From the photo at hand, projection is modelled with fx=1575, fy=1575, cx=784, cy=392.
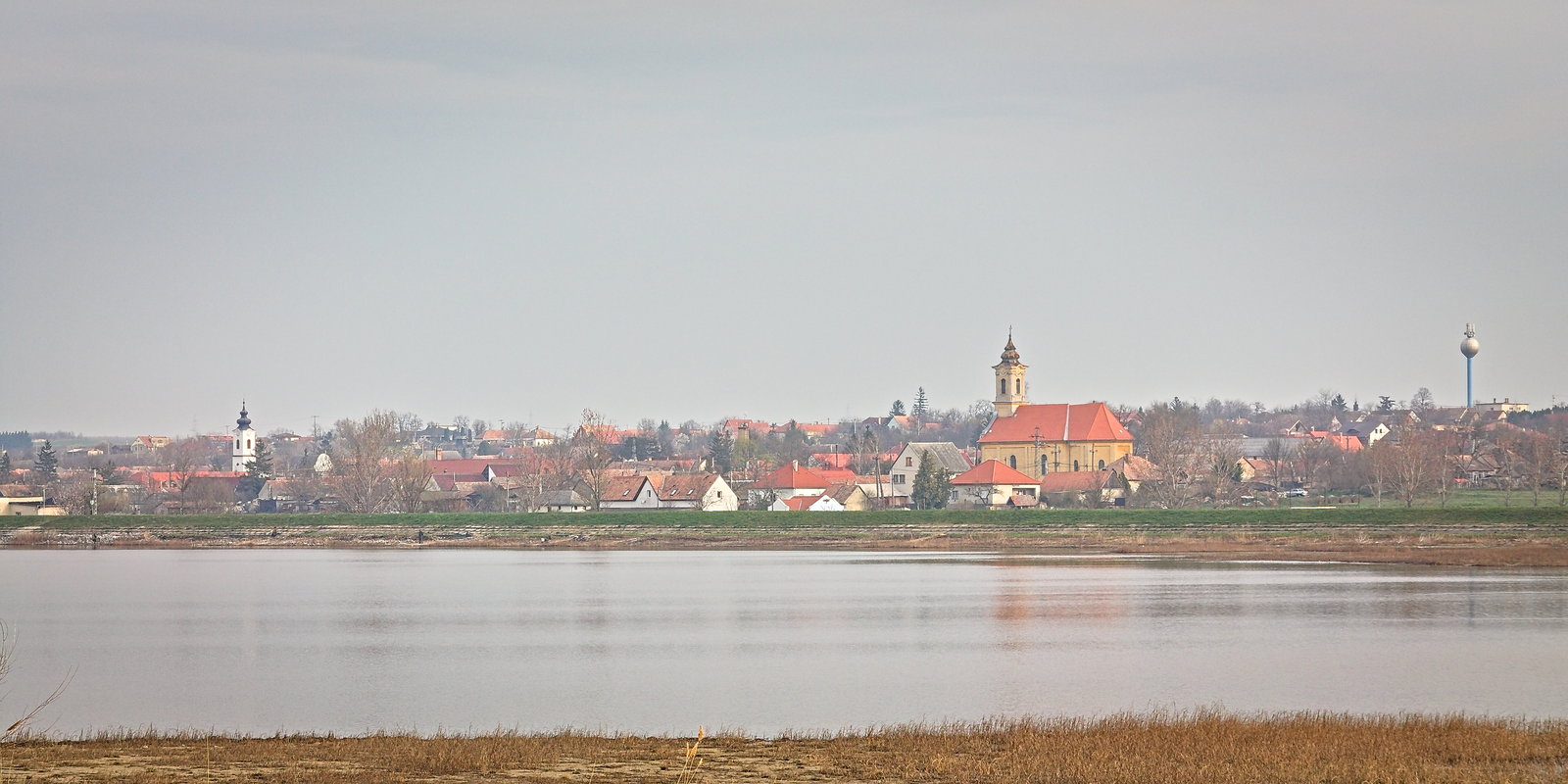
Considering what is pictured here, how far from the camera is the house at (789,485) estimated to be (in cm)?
10854

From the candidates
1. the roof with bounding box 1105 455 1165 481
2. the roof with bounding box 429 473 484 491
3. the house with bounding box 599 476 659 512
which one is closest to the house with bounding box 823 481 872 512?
the house with bounding box 599 476 659 512

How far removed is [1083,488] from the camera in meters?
108

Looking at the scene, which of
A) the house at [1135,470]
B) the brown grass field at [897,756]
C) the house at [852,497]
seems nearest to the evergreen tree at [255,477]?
the house at [852,497]

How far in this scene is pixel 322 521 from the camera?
9188 centimetres

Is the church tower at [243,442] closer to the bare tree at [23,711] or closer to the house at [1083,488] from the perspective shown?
the house at [1083,488]

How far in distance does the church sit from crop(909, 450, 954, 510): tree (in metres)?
21.7

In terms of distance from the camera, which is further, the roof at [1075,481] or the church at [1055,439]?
the church at [1055,439]

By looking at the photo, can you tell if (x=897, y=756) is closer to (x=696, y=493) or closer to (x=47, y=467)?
(x=696, y=493)

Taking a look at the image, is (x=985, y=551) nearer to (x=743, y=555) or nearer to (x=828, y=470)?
(x=743, y=555)

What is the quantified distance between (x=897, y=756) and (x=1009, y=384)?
11171 cm

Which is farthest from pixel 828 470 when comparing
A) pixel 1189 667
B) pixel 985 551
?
pixel 1189 667

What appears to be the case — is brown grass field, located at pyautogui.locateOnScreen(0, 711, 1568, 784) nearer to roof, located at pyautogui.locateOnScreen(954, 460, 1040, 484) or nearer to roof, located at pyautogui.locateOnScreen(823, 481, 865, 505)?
roof, located at pyautogui.locateOnScreen(823, 481, 865, 505)

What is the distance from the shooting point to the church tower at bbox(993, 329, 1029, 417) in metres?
128

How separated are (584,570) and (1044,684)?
36679 mm
